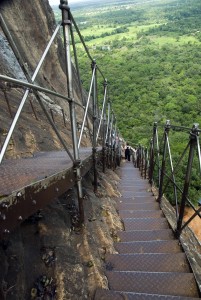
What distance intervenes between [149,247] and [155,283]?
85cm

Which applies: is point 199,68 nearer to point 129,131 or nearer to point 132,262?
point 129,131

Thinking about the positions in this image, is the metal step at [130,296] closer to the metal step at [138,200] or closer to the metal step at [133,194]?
the metal step at [138,200]

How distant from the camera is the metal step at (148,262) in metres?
3.33

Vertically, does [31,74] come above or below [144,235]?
above

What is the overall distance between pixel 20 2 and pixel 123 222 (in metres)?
11.4

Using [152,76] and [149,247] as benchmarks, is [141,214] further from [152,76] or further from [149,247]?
[152,76]

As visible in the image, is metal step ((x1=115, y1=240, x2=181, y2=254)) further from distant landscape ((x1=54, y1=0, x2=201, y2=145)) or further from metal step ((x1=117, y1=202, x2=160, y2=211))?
distant landscape ((x1=54, y1=0, x2=201, y2=145))

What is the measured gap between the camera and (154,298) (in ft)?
8.68

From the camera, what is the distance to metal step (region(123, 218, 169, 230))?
482cm

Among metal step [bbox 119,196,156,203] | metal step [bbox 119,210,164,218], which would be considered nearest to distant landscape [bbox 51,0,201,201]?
metal step [bbox 119,196,156,203]

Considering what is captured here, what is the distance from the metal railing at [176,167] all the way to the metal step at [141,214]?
1.21ft

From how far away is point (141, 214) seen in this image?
218 inches

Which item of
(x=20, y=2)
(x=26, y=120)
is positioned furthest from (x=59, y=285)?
(x=20, y=2)

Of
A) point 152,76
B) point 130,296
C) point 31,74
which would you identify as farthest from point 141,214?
point 152,76
